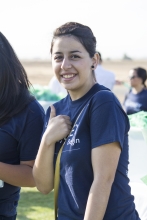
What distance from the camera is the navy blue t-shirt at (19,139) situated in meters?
2.42

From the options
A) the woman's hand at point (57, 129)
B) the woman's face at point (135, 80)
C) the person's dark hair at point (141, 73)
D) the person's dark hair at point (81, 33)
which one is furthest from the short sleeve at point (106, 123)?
the person's dark hair at point (141, 73)

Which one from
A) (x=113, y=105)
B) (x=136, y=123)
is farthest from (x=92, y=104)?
(x=136, y=123)

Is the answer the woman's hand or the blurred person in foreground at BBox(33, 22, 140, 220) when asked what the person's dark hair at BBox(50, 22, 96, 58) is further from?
the woman's hand

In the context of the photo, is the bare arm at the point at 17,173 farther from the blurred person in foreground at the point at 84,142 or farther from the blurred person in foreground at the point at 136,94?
the blurred person in foreground at the point at 136,94

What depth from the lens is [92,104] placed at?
2006mm

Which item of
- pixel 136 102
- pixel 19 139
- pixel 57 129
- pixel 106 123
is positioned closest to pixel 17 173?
pixel 19 139

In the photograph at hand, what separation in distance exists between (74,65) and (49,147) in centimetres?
37

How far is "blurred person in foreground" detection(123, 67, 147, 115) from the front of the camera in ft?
26.3

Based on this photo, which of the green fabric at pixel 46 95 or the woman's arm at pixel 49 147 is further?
the green fabric at pixel 46 95

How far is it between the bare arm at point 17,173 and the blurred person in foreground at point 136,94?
18.4ft

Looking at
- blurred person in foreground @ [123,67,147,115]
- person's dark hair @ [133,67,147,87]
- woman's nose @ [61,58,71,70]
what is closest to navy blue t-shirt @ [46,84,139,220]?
woman's nose @ [61,58,71,70]

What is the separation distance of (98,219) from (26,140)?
68 cm

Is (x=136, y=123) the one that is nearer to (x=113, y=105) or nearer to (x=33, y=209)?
(x=33, y=209)

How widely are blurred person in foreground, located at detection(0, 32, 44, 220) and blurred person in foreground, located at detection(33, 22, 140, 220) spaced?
0.81 feet
